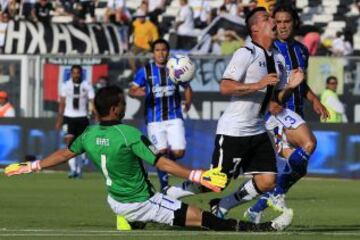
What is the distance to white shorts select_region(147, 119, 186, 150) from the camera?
64.5ft

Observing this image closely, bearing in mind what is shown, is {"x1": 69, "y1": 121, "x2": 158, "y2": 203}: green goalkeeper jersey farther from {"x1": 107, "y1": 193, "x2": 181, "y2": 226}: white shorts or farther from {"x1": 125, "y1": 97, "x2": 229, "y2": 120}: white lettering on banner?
{"x1": 125, "y1": 97, "x2": 229, "y2": 120}: white lettering on banner

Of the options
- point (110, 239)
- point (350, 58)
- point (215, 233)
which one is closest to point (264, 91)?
point (215, 233)

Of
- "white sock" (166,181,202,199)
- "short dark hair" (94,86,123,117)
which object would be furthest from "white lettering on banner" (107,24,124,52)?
"short dark hair" (94,86,123,117)

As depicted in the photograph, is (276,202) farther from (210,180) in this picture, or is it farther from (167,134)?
(167,134)

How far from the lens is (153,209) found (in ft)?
40.8

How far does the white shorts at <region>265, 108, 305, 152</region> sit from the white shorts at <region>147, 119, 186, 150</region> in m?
4.95

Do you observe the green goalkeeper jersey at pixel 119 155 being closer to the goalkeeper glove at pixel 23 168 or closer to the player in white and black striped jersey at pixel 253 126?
the goalkeeper glove at pixel 23 168

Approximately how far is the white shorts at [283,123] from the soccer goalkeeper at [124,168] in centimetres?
170

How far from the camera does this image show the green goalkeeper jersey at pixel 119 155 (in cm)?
1220

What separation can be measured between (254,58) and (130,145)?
187 centimetres

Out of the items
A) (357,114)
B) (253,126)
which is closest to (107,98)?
(253,126)

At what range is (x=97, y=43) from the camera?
3117 centimetres

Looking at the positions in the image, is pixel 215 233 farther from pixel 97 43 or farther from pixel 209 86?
pixel 97 43

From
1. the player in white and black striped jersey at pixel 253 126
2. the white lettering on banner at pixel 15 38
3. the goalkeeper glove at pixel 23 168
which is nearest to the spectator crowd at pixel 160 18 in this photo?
the white lettering on banner at pixel 15 38
